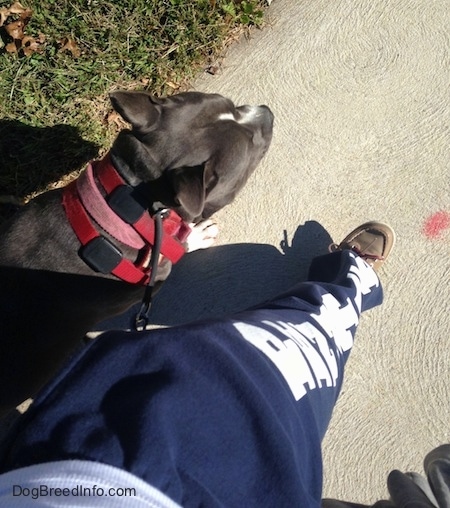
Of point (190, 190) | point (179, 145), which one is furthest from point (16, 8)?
point (190, 190)

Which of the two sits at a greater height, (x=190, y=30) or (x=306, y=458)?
(x=190, y=30)

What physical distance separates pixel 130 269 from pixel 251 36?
1964mm

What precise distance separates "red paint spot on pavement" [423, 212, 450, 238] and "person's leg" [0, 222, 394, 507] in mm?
1830

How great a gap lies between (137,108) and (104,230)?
23.6 inches

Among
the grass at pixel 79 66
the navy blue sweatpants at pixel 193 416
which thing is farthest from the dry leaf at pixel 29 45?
the navy blue sweatpants at pixel 193 416

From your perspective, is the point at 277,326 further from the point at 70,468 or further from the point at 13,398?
the point at 13,398

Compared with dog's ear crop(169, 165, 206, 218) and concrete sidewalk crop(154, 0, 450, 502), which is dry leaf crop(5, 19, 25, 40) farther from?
dog's ear crop(169, 165, 206, 218)

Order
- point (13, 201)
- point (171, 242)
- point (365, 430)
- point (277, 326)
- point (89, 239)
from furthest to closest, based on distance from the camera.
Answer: point (13, 201) → point (365, 430) → point (171, 242) → point (89, 239) → point (277, 326)

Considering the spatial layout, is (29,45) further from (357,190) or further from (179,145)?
(357,190)

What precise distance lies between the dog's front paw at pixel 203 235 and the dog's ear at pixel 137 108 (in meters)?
0.84

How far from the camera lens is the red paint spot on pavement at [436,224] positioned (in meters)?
3.41

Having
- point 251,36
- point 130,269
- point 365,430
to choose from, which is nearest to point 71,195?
point 130,269

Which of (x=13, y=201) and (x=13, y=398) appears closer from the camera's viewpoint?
(x=13, y=398)

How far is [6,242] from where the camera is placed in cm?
260
